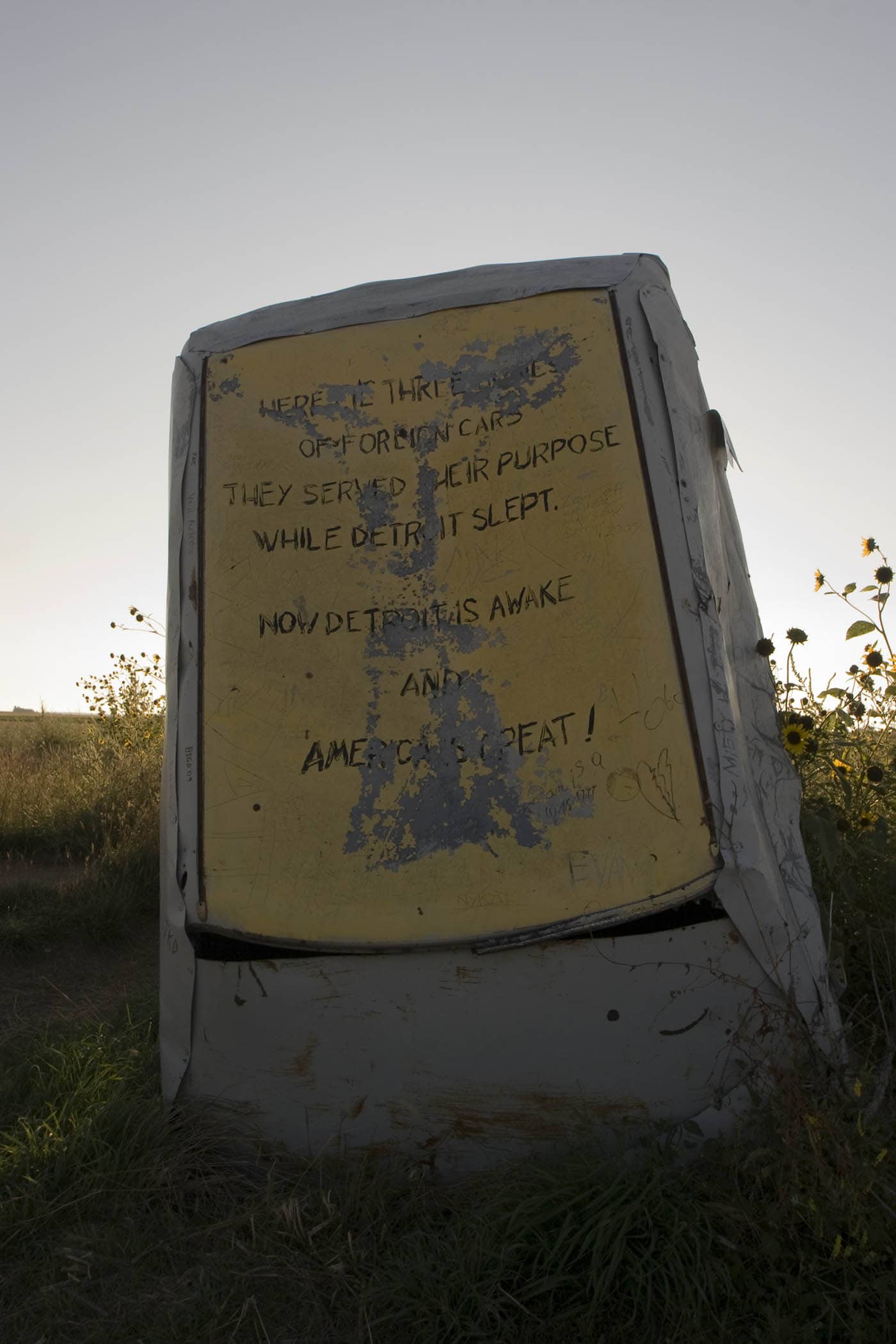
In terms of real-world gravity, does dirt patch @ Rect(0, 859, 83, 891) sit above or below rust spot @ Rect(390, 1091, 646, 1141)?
above

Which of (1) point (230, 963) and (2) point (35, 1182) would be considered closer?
(2) point (35, 1182)

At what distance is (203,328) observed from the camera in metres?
2.97

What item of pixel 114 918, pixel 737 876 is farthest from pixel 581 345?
Result: pixel 114 918

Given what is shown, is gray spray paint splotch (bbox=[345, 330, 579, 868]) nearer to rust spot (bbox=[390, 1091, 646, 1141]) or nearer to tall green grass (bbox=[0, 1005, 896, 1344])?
rust spot (bbox=[390, 1091, 646, 1141])

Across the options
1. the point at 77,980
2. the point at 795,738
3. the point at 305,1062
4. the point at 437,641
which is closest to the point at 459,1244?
the point at 305,1062

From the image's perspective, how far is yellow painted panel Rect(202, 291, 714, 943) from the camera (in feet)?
7.58

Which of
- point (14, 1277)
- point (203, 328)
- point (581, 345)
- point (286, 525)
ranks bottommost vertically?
point (14, 1277)

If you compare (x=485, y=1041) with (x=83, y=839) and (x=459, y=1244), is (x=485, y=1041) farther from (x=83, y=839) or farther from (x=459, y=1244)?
(x=83, y=839)

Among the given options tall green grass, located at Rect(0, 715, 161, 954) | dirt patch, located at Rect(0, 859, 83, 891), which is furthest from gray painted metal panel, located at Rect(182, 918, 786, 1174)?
dirt patch, located at Rect(0, 859, 83, 891)

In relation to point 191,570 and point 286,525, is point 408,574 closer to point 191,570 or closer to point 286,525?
point 286,525

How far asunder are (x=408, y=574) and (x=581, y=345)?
0.72 meters

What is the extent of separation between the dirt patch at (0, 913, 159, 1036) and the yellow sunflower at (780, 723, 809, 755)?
225cm

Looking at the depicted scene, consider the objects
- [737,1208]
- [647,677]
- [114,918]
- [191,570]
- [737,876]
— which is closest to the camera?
[737,1208]

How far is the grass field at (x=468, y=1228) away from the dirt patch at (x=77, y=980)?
0.64 meters
